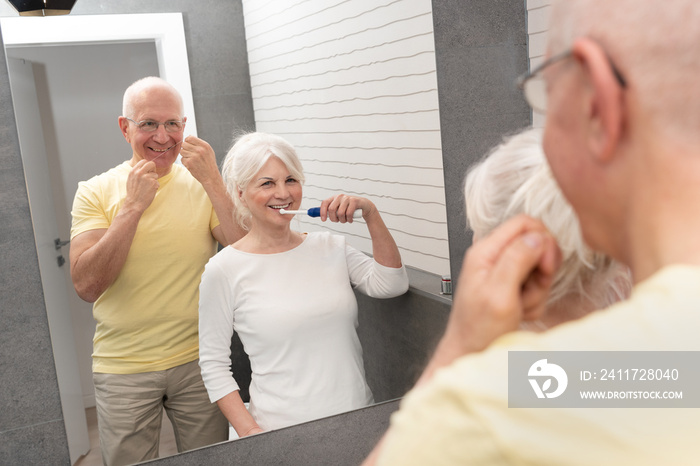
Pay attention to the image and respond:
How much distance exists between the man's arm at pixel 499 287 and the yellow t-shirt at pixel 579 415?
0.05 metres

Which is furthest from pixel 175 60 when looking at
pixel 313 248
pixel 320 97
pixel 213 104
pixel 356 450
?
pixel 356 450

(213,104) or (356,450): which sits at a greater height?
(213,104)

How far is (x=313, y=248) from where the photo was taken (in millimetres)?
1520

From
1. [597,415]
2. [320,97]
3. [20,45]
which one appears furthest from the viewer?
[320,97]

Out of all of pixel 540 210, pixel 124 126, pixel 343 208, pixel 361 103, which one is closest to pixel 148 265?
pixel 124 126

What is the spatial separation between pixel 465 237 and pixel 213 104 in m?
0.74

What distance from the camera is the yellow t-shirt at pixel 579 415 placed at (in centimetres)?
35

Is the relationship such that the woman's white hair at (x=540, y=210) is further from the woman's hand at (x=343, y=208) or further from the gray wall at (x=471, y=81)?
the gray wall at (x=471, y=81)

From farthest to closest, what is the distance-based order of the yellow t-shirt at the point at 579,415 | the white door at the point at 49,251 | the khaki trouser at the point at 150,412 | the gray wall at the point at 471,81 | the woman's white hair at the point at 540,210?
the gray wall at the point at 471,81 < the khaki trouser at the point at 150,412 < the white door at the point at 49,251 < the woman's white hair at the point at 540,210 < the yellow t-shirt at the point at 579,415

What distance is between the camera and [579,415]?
0.37 m

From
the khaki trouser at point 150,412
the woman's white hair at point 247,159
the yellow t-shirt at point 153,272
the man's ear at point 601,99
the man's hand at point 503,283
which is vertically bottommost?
the khaki trouser at point 150,412

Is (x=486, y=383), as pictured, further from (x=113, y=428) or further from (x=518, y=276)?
(x=113, y=428)

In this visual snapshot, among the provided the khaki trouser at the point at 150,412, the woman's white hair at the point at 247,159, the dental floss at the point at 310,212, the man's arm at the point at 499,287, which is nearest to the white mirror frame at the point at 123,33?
the woman's white hair at the point at 247,159

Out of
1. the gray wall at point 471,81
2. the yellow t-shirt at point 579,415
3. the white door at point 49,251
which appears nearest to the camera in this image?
the yellow t-shirt at point 579,415
